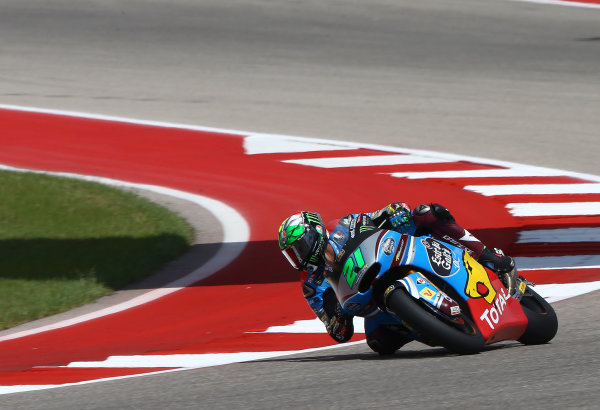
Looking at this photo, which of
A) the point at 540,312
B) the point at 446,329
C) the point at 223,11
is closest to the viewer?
the point at 446,329

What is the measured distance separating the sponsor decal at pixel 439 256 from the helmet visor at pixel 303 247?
673 mm

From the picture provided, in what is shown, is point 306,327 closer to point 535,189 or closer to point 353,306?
point 353,306

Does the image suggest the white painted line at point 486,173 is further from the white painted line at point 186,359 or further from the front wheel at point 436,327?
the front wheel at point 436,327

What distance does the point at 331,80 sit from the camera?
813 inches

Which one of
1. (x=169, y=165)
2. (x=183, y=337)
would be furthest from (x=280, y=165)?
(x=183, y=337)

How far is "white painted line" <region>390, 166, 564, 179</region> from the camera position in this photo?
47.2ft

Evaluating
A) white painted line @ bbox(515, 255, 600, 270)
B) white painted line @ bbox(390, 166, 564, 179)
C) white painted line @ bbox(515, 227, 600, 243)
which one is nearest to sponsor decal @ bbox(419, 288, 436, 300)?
white painted line @ bbox(515, 255, 600, 270)

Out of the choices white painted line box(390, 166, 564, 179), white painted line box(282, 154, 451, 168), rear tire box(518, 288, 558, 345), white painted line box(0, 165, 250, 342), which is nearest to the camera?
rear tire box(518, 288, 558, 345)

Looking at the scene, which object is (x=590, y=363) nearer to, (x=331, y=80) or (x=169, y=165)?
(x=169, y=165)

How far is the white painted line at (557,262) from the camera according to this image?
996cm

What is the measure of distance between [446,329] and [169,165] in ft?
31.7

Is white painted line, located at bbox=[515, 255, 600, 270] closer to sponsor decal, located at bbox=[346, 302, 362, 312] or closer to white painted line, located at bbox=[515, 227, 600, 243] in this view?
white painted line, located at bbox=[515, 227, 600, 243]

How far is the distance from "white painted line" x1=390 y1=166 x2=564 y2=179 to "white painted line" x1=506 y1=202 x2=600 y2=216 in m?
1.71

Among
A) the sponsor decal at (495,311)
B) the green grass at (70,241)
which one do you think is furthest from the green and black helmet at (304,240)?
the green grass at (70,241)
